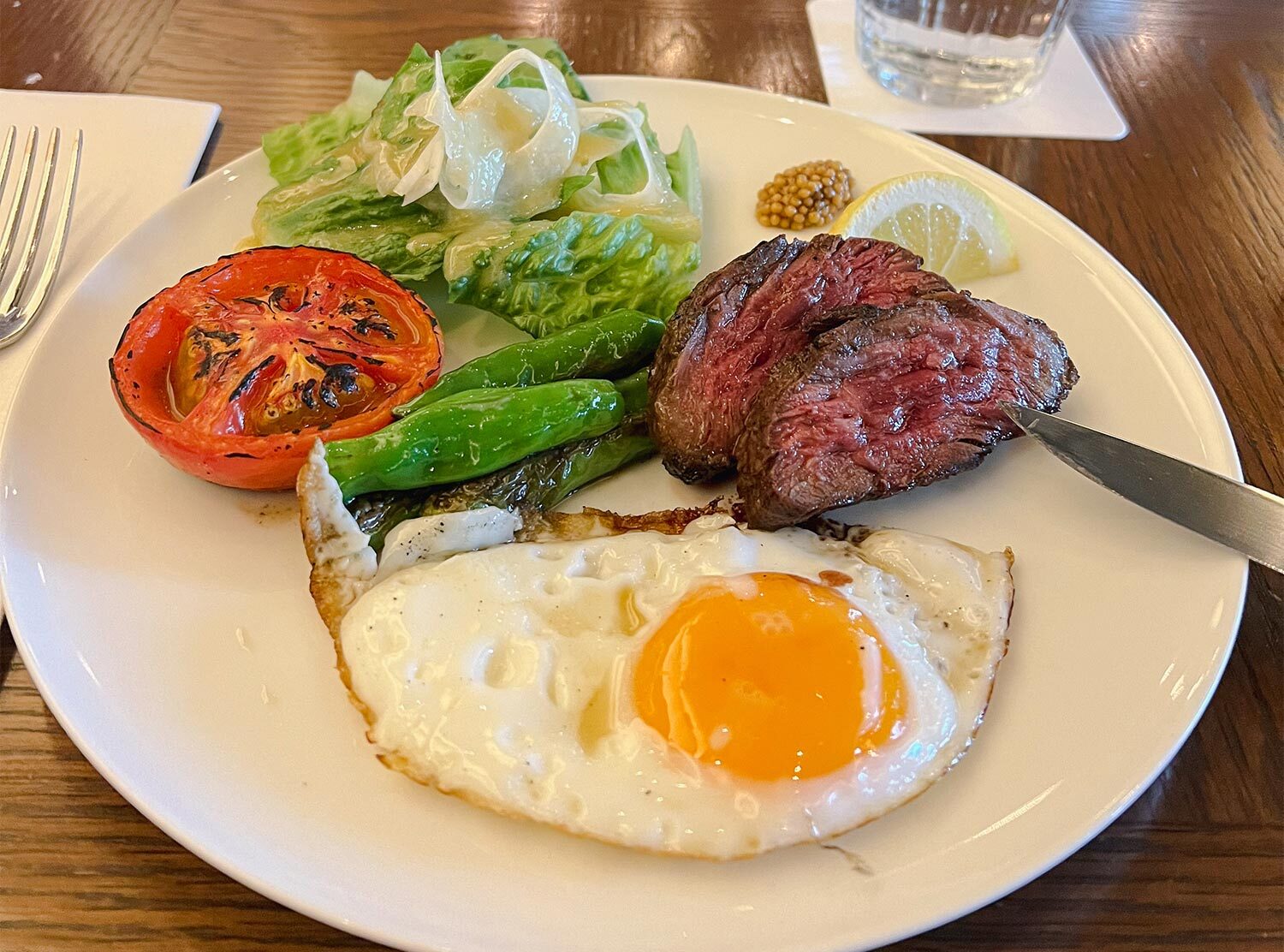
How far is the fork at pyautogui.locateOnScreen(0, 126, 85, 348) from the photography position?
282 centimetres

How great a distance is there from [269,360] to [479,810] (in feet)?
4.33

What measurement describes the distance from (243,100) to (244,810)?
3431mm

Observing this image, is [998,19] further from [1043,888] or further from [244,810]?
[244,810]

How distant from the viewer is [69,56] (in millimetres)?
4191

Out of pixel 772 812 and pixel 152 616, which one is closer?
pixel 772 812

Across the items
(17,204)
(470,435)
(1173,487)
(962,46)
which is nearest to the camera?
(1173,487)

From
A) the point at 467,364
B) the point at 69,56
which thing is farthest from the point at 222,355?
the point at 69,56

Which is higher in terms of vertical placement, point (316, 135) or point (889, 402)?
point (316, 135)

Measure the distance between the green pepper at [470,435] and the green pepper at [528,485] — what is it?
0.11 feet

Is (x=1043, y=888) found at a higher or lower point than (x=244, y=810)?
lower

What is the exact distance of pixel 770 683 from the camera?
173 cm

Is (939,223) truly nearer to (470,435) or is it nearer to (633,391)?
(633,391)

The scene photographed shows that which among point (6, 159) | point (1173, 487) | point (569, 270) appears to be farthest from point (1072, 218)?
point (6, 159)

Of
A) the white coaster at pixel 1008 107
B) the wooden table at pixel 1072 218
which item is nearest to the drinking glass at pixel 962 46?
the white coaster at pixel 1008 107
